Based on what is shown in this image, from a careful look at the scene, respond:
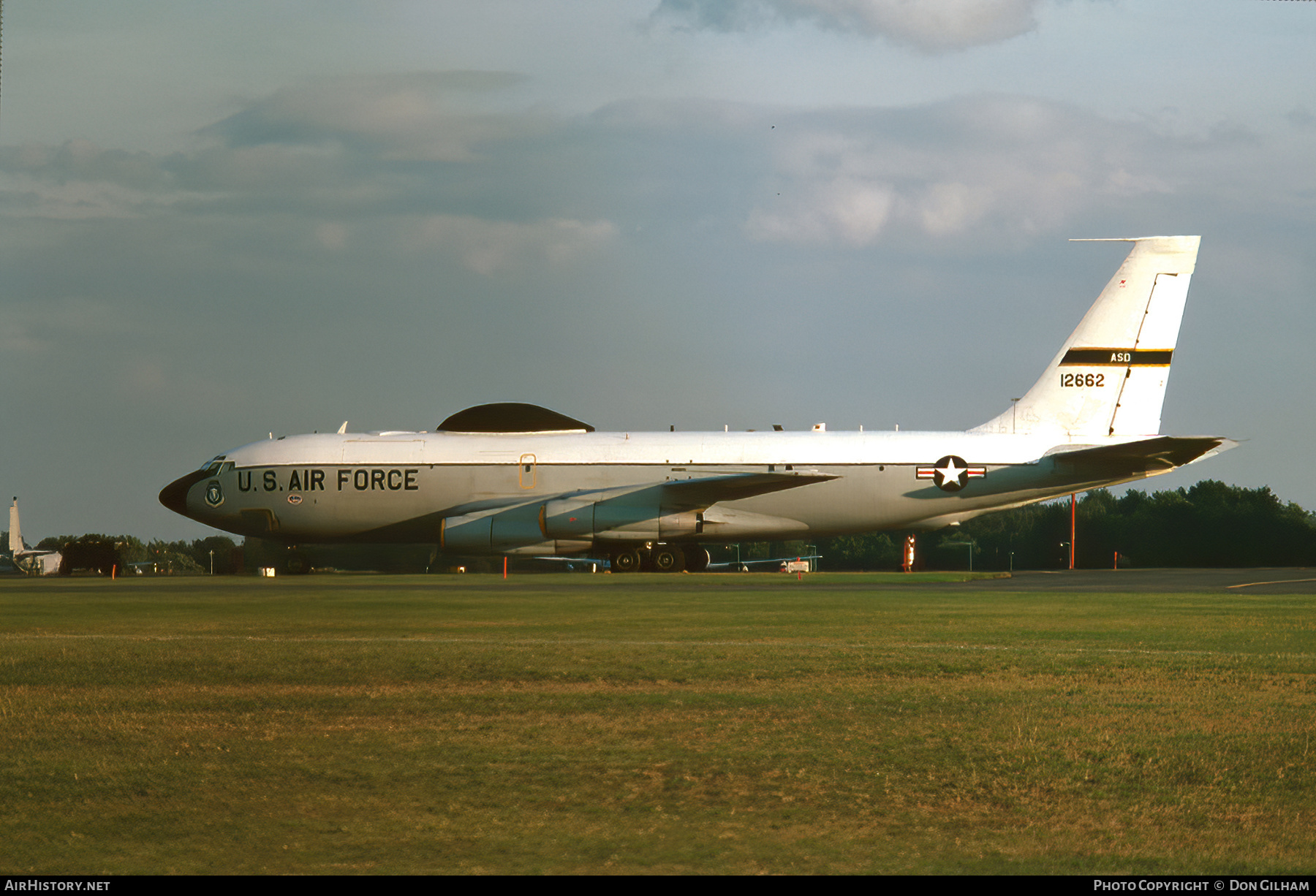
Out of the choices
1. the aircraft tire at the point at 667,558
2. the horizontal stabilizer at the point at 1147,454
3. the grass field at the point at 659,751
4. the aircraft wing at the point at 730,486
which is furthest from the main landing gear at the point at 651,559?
the grass field at the point at 659,751

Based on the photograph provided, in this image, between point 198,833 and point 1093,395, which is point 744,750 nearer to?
point 198,833

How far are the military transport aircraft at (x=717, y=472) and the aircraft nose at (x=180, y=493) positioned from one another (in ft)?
3.92

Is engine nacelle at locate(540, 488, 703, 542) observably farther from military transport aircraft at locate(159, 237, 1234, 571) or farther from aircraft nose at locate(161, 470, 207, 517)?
aircraft nose at locate(161, 470, 207, 517)

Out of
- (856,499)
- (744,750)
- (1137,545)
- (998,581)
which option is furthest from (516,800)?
(1137,545)

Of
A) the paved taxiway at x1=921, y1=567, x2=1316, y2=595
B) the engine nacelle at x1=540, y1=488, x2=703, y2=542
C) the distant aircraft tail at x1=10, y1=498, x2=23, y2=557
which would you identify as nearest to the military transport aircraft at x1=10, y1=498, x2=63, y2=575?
the distant aircraft tail at x1=10, y1=498, x2=23, y2=557

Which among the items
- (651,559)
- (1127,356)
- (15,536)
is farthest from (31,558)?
(1127,356)

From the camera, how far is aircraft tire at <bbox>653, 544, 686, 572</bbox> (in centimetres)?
3803

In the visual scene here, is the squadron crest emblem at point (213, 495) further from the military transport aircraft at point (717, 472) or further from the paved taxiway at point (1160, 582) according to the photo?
the paved taxiway at point (1160, 582)

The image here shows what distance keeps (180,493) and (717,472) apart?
58.8 ft

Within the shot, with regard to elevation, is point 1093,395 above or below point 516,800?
above

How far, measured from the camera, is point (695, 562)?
39.6m

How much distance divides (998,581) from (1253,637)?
16.5 meters

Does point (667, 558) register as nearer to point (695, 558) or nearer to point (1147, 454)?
point (695, 558)
